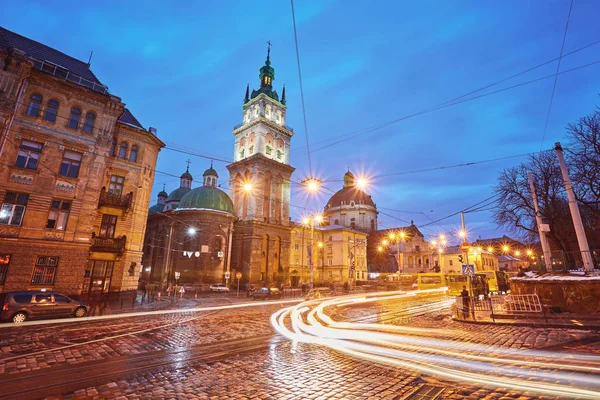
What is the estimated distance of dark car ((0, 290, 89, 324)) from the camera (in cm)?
1302

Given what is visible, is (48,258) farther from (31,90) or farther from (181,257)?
(181,257)

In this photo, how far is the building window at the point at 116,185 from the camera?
24.3m

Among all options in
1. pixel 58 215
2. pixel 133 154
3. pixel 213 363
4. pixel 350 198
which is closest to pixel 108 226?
pixel 58 215

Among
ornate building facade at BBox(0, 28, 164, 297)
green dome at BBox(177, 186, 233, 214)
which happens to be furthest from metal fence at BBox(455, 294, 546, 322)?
green dome at BBox(177, 186, 233, 214)

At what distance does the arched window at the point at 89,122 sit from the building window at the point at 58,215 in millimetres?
5807

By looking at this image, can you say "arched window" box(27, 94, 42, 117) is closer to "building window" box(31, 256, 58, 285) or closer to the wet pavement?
"building window" box(31, 256, 58, 285)

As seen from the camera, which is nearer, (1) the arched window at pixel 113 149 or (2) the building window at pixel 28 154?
(2) the building window at pixel 28 154

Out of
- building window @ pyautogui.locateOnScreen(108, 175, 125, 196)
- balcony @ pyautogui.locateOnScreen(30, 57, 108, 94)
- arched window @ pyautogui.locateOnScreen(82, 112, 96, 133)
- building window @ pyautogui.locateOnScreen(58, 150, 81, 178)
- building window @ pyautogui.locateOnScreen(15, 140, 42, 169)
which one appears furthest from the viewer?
building window @ pyautogui.locateOnScreen(108, 175, 125, 196)

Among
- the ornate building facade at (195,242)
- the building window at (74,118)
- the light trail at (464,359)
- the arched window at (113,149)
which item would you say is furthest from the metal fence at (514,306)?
the ornate building facade at (195,242)

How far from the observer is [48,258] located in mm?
18938

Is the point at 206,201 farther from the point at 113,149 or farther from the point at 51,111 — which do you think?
the point at 51,111

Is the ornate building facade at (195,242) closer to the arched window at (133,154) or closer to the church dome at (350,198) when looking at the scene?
the arched window at (133,154)

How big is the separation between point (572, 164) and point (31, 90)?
40365 millimetres

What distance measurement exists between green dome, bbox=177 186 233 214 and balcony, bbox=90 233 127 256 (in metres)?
25.0
